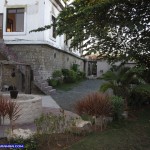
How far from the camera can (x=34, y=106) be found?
395 inches

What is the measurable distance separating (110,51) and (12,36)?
1031 cm

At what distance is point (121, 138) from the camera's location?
7891mm

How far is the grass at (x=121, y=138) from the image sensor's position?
23.5ft

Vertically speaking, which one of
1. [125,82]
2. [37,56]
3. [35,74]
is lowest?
[125,82]

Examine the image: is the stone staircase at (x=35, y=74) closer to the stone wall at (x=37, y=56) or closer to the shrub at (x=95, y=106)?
the stone wall at (x=37, y=56)

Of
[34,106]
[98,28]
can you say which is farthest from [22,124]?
[98,28]

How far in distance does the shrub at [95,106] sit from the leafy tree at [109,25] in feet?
7.14

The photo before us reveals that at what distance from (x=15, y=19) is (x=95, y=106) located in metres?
14.0

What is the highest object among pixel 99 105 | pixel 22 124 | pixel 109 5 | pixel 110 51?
pixel 109 5

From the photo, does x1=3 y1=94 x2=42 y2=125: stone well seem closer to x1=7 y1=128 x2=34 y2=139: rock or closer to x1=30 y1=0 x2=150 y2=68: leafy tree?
x1=7 y1=128 x2=34 y2=139: rock

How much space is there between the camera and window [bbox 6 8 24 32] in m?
20.8

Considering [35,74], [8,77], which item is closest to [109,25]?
[35,74]

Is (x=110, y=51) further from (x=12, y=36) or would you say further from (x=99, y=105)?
(x=12, y=36)

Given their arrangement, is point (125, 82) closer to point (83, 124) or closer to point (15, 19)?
point (83, 124)
